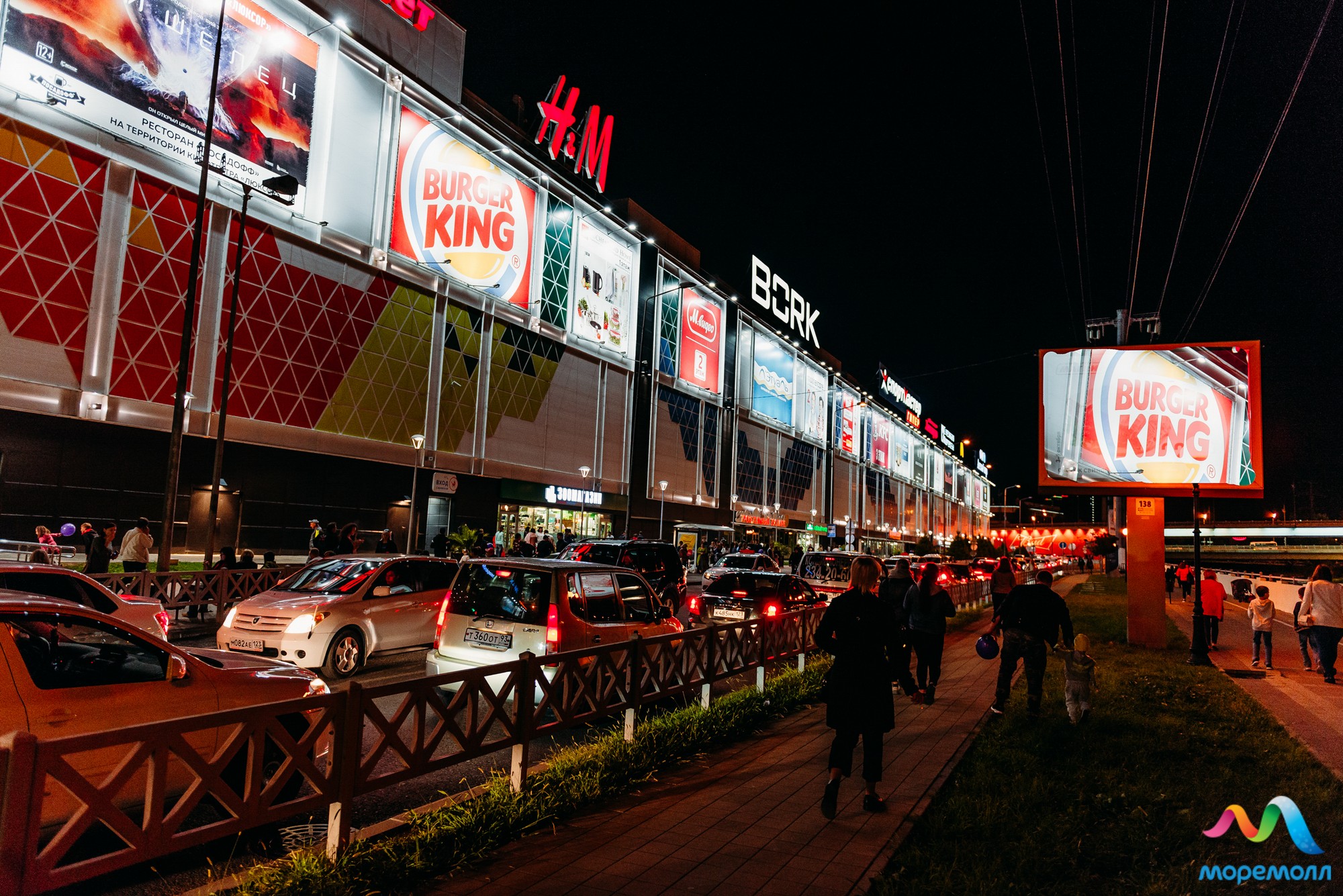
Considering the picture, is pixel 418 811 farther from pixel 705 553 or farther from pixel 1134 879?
pixel 705 553

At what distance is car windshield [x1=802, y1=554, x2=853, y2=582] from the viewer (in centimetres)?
1998

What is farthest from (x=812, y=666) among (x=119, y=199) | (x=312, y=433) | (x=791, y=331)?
(x=791, y=331)

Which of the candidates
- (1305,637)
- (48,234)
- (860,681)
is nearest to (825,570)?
(1305,637)

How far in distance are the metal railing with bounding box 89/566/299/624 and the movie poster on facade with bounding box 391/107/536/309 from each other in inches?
608

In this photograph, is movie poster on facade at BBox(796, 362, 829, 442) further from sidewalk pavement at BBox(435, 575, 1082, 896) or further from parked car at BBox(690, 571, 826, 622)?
sidewalk pavement at BBox(435, 575, 1082, 896)

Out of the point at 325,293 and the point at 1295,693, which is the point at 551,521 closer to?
the point at 325,293

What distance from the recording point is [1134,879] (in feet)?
16.4

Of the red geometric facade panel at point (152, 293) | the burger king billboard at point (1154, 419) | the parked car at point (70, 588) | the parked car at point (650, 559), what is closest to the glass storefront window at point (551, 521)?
the red geometric facade panel at point (152, 293)

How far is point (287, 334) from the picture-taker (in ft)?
80.2

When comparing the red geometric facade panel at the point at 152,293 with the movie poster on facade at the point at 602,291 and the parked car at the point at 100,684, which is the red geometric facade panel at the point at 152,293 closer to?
the movie poster on facade at the point at 602,291

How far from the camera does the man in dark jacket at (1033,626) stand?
9.30 meters

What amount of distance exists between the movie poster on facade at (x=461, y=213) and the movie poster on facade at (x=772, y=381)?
85.8 feet

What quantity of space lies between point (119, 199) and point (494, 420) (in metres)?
15.2

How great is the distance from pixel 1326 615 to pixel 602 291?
32409 millimetres
